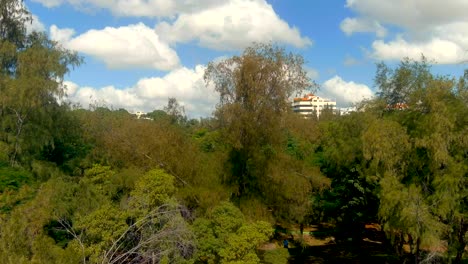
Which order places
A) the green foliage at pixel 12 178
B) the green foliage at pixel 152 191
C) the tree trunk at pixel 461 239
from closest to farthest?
the green foliage at pixel 152 191
the green foliage at pixel 12 178
the tree trunk at pixel 461 239

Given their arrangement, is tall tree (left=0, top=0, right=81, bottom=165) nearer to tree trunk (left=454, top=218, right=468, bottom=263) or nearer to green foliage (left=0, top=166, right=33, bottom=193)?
green foliage (left=0, top=166, right=33, bottom=193)

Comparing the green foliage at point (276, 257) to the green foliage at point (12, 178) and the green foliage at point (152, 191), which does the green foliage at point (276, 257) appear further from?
the green foliage at point (12, 178)

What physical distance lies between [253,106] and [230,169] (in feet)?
10.2

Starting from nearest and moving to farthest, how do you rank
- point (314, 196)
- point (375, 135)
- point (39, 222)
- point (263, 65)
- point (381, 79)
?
point (39, 222) → point (375, 135) → point (263, 65) → point (381, 79) → point (314, 196)

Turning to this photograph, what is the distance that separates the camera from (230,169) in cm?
2198

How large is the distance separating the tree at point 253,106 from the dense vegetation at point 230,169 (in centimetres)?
5

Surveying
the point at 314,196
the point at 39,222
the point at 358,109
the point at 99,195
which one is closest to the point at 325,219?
the point at 314,196

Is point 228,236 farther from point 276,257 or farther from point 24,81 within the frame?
point 24,81

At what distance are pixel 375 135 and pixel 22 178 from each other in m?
13.7

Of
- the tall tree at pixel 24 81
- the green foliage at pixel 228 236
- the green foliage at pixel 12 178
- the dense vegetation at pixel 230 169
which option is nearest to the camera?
the green foliage at pixel 228 236

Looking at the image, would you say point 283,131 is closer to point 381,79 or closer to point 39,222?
point 381,79

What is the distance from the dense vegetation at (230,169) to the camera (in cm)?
1655

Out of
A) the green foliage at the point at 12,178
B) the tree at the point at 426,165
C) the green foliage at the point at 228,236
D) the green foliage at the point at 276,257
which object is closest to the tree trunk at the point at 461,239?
the tree at the point at 426,165

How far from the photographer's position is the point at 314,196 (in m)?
26.1
